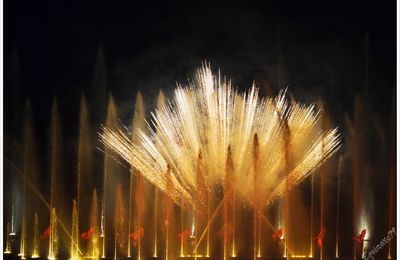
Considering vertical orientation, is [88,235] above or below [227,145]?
below

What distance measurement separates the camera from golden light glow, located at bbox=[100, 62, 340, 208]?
1939 centimetres

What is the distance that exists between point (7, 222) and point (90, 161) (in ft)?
10.9

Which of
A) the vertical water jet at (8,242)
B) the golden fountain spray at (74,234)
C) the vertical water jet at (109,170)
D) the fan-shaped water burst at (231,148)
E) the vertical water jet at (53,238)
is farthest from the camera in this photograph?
the vertical water jet at (109,170)

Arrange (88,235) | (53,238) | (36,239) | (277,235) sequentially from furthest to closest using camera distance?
(36,239) → (277,235) → (53,238) → (88,235)

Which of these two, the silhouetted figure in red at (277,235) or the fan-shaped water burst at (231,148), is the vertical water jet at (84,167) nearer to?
the fan-shaped water burst at (231,148)

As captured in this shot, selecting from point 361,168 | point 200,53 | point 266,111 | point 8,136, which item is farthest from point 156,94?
point 361,168

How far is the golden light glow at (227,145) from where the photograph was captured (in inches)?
763

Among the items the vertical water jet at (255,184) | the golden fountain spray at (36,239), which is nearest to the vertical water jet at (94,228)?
the golden fountain spray at (36,239)

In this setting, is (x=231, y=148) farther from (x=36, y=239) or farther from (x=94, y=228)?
(x=36, y=239)

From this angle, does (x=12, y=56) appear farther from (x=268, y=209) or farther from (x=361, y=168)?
(x=361, y=168)

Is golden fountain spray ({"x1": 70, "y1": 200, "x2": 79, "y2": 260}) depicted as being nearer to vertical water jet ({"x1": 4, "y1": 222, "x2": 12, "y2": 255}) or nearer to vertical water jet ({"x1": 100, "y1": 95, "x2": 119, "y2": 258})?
vertical water jet ({"x1": 100, "y1": 95, "x2": 119, "y2": 258})

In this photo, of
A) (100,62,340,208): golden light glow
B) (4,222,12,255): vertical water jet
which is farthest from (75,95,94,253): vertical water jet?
(4,222,12,255): vertical water jet

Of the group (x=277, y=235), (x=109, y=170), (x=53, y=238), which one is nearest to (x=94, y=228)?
(x=53, y=238)

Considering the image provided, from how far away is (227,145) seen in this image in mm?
19656
